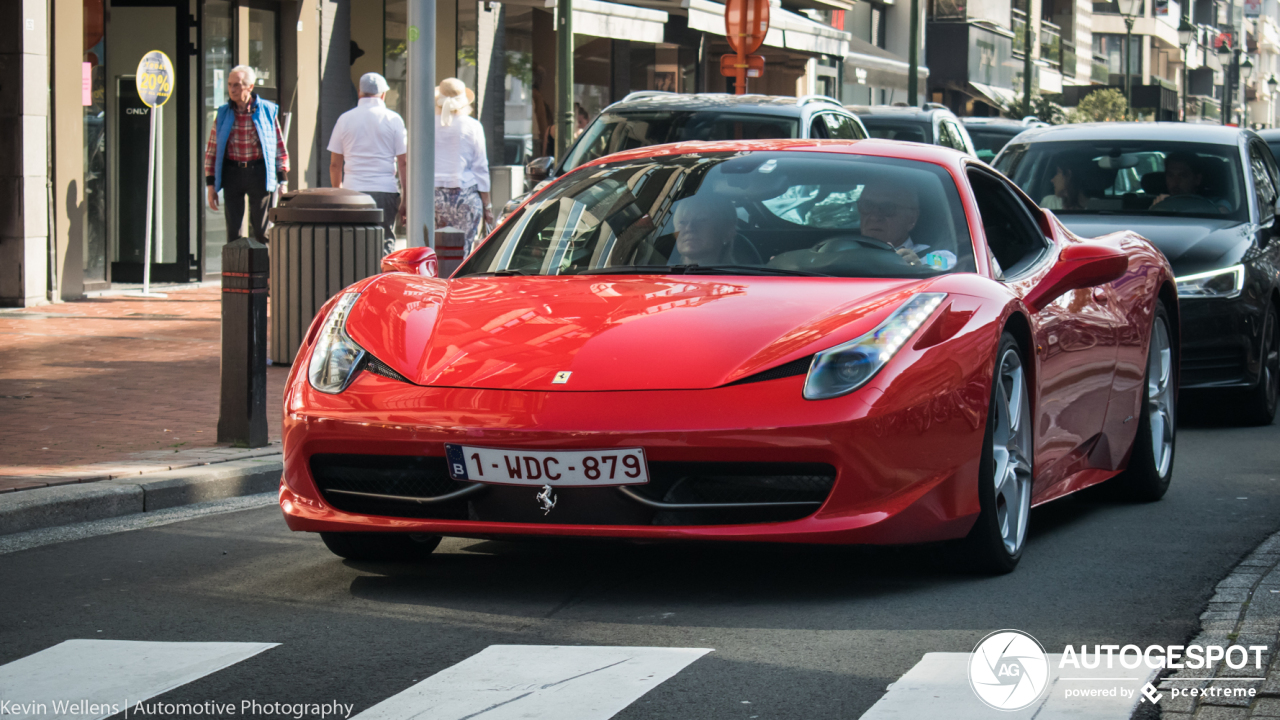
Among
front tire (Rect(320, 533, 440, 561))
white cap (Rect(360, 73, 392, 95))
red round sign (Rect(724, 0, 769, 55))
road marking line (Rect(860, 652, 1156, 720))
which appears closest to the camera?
road marking line (Rect(860, 652, 1156, 720))

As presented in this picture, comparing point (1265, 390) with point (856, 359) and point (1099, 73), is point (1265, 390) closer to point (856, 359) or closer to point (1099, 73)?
point (856, 359)

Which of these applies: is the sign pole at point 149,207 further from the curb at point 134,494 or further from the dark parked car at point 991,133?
the dark parked car at point 991,133

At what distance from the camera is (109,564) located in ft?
18.7

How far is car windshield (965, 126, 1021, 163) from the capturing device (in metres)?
20.5

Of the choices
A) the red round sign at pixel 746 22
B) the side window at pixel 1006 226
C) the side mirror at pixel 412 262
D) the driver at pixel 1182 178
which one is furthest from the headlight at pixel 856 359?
the red round sign at pixel 746 22

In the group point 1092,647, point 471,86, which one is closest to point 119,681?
point 1092,647

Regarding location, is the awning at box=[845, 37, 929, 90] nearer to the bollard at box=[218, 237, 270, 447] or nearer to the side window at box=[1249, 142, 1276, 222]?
the side window at box=[1249, 142, 1276, 222]

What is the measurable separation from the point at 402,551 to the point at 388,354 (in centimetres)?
74

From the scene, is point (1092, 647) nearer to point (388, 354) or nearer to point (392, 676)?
point (392, 676)

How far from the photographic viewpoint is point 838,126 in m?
14.4

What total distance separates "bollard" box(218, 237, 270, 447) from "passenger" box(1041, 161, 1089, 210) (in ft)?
16.1

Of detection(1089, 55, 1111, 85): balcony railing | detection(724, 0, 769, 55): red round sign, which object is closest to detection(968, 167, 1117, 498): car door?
detection(724, 0, 769, 55): red round sign

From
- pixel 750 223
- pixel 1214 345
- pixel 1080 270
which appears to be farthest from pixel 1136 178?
pixel 750 223

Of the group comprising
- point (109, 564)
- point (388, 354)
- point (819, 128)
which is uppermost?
point (819, 128)
